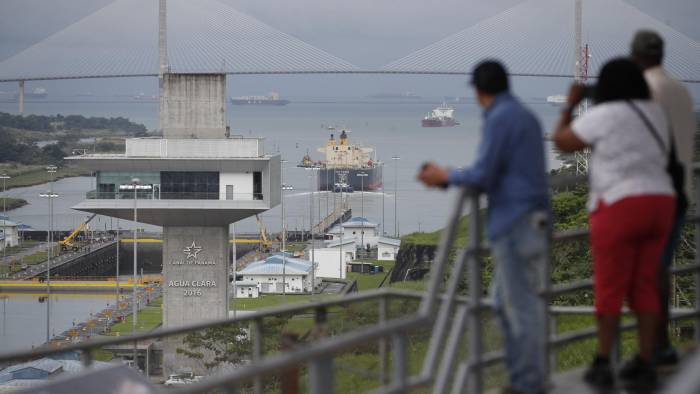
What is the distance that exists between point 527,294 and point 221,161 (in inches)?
1249

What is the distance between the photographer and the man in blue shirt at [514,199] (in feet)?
11.6

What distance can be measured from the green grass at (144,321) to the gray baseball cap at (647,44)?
32480 mm

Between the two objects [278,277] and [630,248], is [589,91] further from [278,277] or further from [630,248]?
[278,277]

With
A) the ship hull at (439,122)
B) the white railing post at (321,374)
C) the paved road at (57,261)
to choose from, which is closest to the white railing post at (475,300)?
the white railing post at (321,374)

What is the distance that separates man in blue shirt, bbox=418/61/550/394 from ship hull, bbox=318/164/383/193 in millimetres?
105977

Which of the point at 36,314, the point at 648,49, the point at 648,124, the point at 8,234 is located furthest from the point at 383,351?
the point at 8,234

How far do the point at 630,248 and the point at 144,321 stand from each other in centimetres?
3830

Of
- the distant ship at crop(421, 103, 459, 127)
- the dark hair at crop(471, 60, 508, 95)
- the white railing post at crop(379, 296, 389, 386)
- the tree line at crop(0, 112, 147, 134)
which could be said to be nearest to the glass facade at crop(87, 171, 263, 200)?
the white railing post at crop(379, 296, 389, 386)

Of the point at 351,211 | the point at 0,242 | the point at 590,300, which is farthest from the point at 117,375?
the point at 351,211

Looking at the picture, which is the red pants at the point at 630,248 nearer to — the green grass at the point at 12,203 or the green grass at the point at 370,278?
the green grass at the point at 370,278

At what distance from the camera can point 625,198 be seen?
3689 mm

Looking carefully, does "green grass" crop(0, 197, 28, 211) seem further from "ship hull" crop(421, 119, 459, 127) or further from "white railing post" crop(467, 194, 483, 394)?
"white railing post" crop(467, 194, 483, 394)

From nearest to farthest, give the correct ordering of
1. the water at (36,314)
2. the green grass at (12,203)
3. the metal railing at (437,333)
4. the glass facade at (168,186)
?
1. the metal railing at (437,333)
2. the glass facade at (168,186)
3. the water at (36,314)
4. the green grass at (12,203)

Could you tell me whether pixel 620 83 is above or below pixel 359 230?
above
